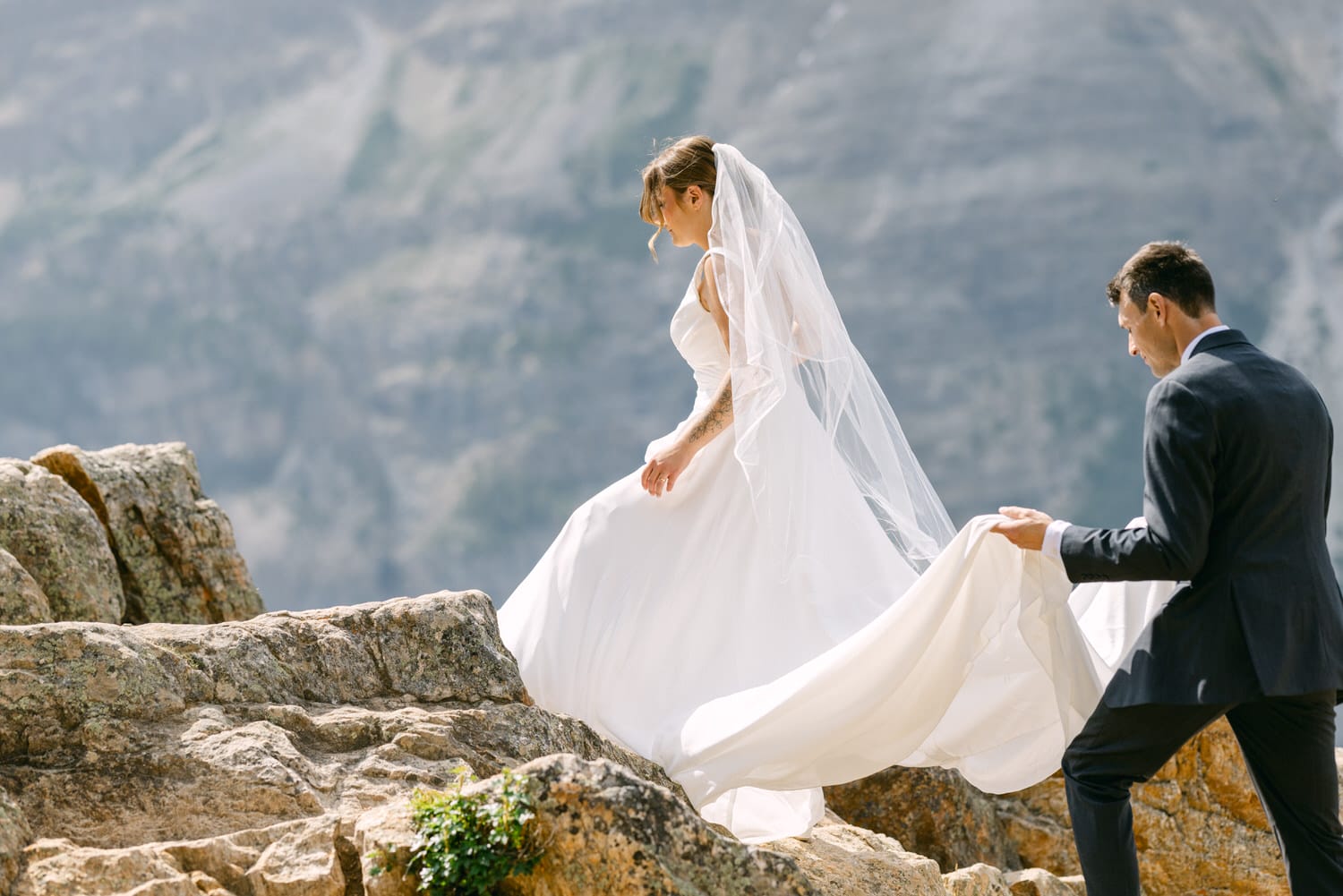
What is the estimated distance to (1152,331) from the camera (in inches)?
154

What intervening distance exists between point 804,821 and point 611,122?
84791 millimetres

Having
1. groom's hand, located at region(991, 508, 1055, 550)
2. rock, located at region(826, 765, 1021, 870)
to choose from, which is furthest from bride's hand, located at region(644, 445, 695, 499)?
rock, located at region(826, 765, 1021, 870)

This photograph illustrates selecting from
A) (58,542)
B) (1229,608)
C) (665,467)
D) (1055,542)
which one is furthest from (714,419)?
(58,542)

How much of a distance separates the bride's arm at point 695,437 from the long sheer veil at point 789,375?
0.07 metres

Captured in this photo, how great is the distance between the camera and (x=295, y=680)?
13.9ft

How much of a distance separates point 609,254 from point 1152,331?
8169 cm

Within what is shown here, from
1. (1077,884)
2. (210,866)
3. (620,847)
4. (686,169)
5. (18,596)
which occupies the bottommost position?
(1077,884)

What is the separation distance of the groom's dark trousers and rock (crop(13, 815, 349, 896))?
1.98m

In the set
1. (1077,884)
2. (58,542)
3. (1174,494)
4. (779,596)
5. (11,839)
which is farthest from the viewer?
(58,542)

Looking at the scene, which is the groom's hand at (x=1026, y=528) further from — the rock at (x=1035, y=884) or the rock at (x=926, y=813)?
the rock at (x=926, y=813)

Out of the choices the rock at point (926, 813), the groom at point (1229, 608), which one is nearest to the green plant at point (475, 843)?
the groom at point (1229, 608)

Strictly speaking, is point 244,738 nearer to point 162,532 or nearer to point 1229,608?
point 1229,608

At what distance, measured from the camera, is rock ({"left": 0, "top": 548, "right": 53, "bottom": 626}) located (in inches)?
210

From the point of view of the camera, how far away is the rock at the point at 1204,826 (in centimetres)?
696
